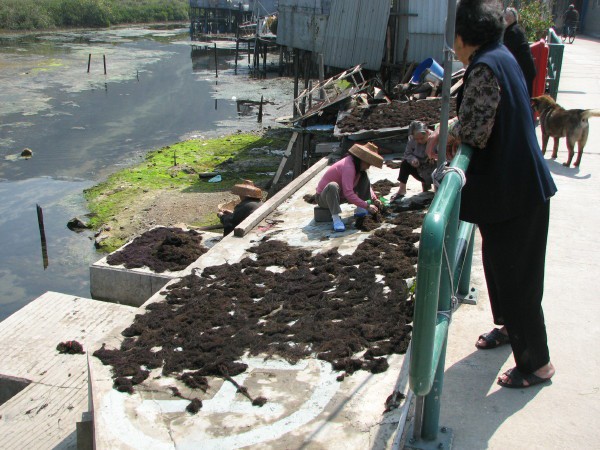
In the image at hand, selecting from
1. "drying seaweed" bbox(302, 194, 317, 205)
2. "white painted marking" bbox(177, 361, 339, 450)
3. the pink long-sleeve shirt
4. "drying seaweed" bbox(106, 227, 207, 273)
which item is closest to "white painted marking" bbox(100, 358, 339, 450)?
"white painted marking" bbox(177, 361, 339, 450)

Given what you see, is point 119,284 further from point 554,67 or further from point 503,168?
point 554,67

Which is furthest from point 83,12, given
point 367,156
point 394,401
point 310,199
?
point 394,401

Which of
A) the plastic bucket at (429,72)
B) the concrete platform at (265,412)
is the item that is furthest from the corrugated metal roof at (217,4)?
the concrete platform at (265,412)

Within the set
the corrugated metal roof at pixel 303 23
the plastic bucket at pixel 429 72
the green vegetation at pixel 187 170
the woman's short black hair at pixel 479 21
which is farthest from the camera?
the corrugated metal roof at pixel 303 23

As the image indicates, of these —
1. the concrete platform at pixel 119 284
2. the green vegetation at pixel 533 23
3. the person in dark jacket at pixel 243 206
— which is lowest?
the concrete platform at pixel 119 284

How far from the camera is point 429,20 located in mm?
17219

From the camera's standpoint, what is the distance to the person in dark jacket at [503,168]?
2840 millimetres

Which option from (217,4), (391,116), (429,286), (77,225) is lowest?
(77,225)

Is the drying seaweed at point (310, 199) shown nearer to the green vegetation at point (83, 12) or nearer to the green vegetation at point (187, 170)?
the green vegetation at point (187, 170)

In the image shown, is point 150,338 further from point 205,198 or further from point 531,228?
point 205,198

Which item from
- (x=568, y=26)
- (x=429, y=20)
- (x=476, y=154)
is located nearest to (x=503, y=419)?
(x=476, y=154)

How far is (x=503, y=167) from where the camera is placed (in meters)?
2.87

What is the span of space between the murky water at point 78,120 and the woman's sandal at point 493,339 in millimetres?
9306

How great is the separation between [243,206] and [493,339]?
18.0 ft
